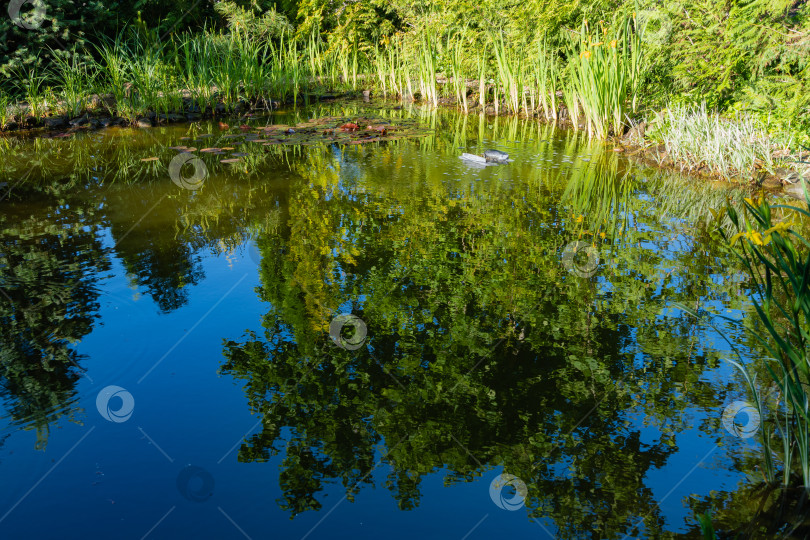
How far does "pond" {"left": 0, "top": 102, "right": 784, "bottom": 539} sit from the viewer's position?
1996 mm

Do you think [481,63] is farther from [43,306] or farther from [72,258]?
[43,306]

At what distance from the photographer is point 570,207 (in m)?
5.16

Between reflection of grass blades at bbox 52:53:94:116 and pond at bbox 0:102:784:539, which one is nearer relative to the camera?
pond at bbox 0:102:784:539

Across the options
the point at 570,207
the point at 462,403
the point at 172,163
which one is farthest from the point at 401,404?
the point at 172,163

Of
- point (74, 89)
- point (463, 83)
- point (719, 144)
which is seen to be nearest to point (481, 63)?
point (463, 83)

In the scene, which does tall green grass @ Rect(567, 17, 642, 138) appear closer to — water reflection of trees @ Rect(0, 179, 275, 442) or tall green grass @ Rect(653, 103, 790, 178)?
tall green grass @ Rect(653, 103, 790, 178)

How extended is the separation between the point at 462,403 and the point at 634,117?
696 centimetres

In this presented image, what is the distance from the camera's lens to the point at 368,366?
278 centimetres

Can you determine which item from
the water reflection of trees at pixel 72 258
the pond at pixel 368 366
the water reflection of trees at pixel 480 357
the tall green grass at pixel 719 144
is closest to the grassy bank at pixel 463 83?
the tall green grass at pixel 719 144

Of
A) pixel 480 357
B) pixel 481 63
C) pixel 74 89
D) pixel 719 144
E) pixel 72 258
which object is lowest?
pixel 72 258

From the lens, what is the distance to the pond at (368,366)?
2.00 m

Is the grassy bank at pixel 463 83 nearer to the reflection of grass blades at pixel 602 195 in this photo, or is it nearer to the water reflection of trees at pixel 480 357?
the reflection of grass blades at pixel 602 195

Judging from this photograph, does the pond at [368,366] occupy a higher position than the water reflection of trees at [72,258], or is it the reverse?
the pond at [368,366]

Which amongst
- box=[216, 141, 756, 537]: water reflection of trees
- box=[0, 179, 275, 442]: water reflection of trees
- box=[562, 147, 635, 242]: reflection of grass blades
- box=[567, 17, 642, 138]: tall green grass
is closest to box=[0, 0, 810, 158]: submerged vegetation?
box=[567, 17, 642, 138]: tall green grass
